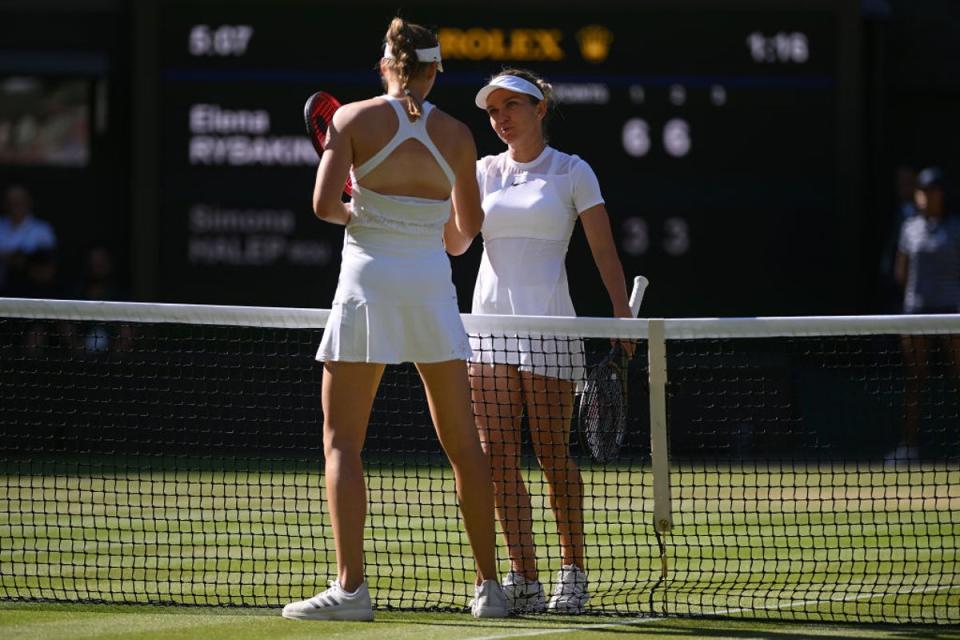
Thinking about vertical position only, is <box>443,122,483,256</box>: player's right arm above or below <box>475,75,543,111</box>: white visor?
below

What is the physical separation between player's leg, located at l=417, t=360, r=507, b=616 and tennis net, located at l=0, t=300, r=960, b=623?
36 centimetres

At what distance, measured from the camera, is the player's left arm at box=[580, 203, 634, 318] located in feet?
19.8

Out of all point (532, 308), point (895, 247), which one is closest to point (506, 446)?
point (532, 308)

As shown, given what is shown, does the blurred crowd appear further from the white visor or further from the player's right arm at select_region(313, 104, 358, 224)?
the player's right arm at select_region(313, 104, 358, 224)

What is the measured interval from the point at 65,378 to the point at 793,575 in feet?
18.2

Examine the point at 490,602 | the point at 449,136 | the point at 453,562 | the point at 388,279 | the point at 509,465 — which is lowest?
the point at 453,562

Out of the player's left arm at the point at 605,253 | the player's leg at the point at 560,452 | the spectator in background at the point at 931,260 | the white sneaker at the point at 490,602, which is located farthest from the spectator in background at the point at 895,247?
the white sneaker at the point at 490,602

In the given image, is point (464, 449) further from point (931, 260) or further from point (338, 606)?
point (931, 260)

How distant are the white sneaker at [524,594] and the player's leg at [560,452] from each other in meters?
0.08

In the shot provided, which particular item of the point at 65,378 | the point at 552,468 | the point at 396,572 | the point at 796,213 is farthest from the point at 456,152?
the point at 796,213

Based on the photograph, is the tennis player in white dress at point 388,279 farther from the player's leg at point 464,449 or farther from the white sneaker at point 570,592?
the white sneaker at point 570,592

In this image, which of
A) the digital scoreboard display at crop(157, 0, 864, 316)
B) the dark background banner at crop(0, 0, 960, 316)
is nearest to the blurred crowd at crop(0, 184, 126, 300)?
the dark background banner at crop(0, 0, 960, 316)

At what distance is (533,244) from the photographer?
6.07 metres

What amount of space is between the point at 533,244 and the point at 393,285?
29.7 inches
